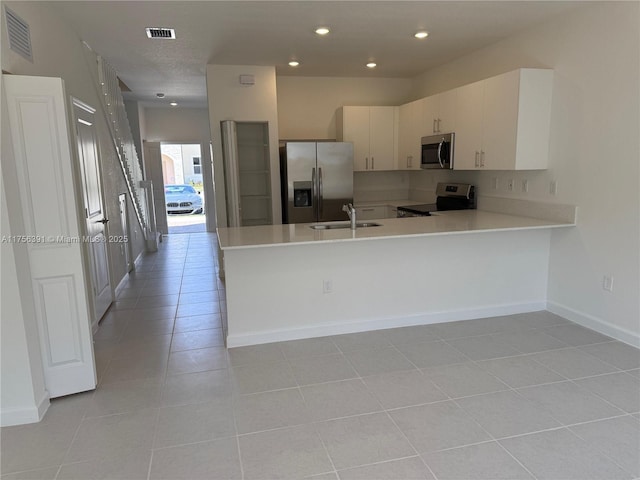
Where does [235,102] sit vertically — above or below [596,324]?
above

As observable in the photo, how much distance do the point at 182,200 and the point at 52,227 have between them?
9.81 m

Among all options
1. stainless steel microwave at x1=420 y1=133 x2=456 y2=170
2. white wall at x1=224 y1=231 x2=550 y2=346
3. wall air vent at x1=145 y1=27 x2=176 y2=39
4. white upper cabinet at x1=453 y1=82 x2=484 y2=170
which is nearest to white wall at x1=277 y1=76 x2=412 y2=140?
stainless steel microwave at x1=420 y1=133 x2=456 y2=170

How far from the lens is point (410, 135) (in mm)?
5574

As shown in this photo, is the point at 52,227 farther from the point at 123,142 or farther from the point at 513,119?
the point at 123,142

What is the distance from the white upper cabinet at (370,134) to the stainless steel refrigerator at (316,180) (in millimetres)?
365

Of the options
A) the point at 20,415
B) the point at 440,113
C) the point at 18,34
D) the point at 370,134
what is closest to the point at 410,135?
the point at 370,134

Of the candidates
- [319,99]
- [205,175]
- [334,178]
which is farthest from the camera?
[205,175]

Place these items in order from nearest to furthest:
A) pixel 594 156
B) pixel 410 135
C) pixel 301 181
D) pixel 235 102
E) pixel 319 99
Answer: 1. pixel 594 156
2. pixel 235 102
3. pixel 301 181
4. pixel 410 135
5. pixel 319 99

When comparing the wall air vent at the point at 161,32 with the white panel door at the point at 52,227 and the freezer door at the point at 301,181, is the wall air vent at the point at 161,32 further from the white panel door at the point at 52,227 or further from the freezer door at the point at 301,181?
the freezer door at the point at 301,181

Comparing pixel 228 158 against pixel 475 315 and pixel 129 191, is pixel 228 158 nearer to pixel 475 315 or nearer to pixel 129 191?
pixel 129 191

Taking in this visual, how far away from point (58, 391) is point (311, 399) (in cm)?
159

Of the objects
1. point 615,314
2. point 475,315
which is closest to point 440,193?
point 475,315

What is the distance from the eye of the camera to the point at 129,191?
6.07 meters

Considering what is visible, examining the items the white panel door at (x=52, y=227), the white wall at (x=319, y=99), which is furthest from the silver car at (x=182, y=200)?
the white panel door at (x=52, y=227)
